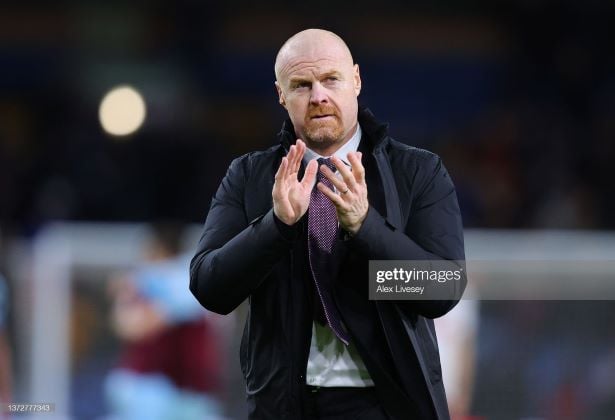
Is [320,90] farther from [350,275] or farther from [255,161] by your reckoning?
[350,275]

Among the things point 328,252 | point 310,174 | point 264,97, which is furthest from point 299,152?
point 264,97

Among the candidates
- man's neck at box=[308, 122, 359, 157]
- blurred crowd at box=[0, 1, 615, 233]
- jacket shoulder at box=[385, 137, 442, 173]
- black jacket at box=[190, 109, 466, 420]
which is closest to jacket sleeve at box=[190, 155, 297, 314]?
black jacket at box=[190, 109, 466, 420]

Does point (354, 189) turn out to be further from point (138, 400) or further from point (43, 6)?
point (43, 6)

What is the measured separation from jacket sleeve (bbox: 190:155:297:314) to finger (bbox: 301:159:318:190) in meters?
0.06

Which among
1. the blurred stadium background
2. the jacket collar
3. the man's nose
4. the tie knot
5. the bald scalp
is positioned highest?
the blurred stadium background

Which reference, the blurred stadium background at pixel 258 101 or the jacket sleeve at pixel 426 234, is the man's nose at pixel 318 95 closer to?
the jacket sleeve at pixel 426 234

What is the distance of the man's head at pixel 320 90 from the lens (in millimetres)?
1291

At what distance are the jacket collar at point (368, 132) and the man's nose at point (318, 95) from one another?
0.22 feet

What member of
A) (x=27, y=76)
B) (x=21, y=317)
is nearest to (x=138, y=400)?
(x=21, y=317)

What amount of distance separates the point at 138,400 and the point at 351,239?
149cm

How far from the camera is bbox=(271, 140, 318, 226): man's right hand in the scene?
3.89 ft

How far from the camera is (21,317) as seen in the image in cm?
267

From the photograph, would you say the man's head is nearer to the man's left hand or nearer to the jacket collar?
the jacket collar

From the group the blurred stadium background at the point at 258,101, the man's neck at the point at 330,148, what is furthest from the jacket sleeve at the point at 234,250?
the blurred stadium background at the point at 258,101
